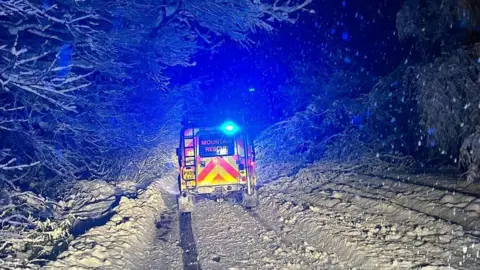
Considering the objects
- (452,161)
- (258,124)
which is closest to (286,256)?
(452,161)

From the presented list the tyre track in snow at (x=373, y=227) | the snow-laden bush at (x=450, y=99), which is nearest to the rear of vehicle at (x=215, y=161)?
the tyre track in snow at (x=373, y=227)

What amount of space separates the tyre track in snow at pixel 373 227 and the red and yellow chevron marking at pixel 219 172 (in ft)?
4.11

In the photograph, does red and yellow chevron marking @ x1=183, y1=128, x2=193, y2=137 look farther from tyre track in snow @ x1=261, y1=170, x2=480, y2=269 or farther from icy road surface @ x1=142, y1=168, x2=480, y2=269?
tyre track in snow @ x1=261, y1=170, x2=480, y2=269

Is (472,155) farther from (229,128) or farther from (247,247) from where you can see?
(229,128)

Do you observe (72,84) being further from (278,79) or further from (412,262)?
(278,79)

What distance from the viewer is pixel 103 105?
11422 mm

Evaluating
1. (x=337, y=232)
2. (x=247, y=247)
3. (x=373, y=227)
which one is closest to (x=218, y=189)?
(x=247, y=247)

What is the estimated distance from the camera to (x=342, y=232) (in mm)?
7516

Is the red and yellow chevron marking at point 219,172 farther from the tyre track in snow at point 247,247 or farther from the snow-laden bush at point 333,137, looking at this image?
the snow-laden bush at point 333,137

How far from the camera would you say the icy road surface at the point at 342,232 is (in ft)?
20.7

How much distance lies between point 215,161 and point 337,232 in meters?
4.61

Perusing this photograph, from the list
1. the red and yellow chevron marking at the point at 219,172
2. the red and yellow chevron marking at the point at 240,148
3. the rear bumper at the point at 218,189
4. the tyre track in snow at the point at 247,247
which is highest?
the red and yellow chevron marking at the point at 240,148

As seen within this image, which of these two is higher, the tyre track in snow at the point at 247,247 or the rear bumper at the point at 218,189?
the rear bumper at the point at 218,189

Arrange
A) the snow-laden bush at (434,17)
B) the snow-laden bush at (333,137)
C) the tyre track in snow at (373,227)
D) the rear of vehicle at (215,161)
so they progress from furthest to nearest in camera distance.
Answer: the snow-laden bush at (333,137) → the rear of vehicle at (215,161) → the snow-laden bush at (434,17) → the tyre track in snow at (373,227)
